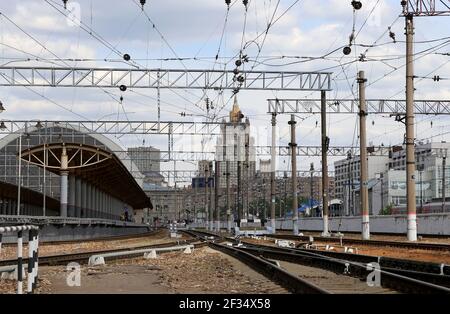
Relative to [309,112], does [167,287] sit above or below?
below

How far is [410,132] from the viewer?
1532 inches

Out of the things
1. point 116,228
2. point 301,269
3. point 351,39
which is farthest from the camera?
point 116,228

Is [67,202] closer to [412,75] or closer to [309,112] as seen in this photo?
[309,112]

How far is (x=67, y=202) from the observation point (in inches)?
2165

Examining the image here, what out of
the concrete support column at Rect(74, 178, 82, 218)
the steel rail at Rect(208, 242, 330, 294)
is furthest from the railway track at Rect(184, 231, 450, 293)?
the concrete support column at Rect(74, 178, 82, 218)

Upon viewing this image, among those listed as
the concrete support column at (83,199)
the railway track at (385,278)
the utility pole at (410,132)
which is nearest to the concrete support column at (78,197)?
the concrete support column at (83,199)

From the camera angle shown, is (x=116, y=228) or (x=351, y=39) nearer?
(x=351, y=39)

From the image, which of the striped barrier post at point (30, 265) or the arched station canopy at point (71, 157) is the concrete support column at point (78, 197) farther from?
the striped barrier post at point (30, 265)

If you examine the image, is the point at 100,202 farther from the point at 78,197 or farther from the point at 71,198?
the point at 71,198

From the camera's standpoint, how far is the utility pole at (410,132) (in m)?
37.8

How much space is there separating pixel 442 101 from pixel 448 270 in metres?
42.5

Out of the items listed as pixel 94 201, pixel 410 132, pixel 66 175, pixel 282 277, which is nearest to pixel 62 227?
pixel 66 175
